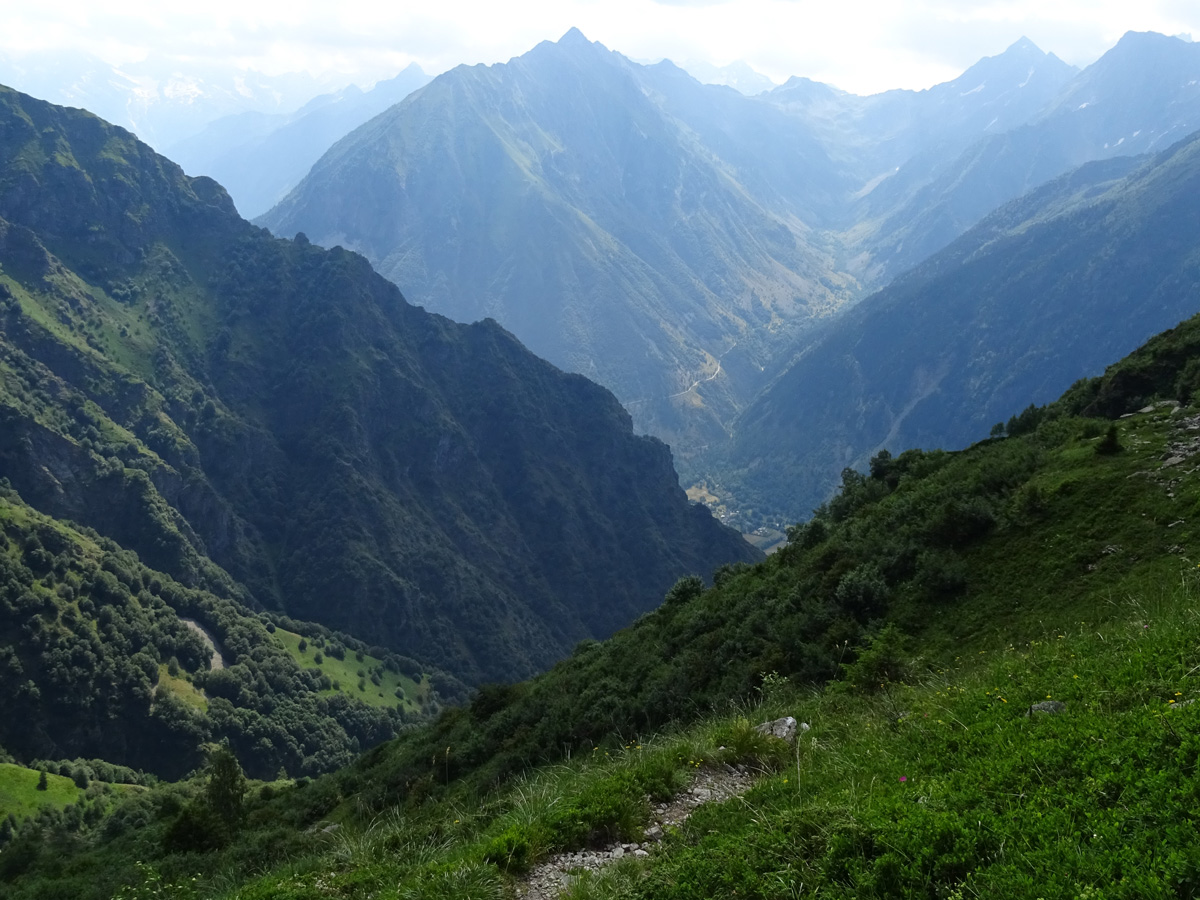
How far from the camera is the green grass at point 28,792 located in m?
108

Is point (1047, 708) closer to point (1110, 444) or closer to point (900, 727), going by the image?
point (900, 727)

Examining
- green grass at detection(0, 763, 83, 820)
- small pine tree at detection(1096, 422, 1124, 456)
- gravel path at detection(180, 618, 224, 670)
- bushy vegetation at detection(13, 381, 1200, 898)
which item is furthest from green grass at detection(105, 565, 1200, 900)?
gravel path at detection(180, 618, 224, 670)

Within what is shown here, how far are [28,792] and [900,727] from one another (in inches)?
5550

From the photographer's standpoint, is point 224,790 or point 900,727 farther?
point 224,790

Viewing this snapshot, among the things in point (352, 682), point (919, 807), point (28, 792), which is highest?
point (919, 807)

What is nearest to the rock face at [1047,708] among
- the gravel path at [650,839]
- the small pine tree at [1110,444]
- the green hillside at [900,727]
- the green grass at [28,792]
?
the green hillside at [900,727]

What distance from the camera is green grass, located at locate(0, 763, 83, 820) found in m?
108

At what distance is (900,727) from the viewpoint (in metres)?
14.4

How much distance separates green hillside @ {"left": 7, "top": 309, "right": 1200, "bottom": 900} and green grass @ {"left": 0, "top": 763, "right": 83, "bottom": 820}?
82.9 m

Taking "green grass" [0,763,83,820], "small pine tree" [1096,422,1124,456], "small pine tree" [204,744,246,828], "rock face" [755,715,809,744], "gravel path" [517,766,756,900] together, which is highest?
"small pine tree" [1096,422,1124,456]

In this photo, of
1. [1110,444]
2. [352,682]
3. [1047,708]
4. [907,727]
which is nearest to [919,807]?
[1047,708]

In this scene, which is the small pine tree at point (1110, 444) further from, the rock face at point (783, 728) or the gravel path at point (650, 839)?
the gravel path at point (650, 839)

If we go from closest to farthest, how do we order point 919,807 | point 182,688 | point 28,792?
point 919,807 < point 28,792 < point 182,688

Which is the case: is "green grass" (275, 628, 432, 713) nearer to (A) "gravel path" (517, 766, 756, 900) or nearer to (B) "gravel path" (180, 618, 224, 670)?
(B) "gravel path" (180, 618, 224, 670)
